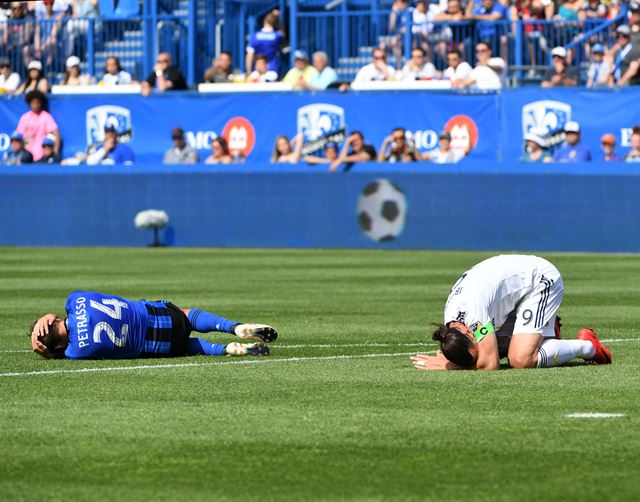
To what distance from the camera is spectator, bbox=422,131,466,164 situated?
88.4 ft

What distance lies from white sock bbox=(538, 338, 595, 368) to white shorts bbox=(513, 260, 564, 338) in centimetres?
14

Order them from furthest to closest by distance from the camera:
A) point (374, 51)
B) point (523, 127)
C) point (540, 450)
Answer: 1. point (374, 51)
2. point (523, 127)
3. point (540, 450)

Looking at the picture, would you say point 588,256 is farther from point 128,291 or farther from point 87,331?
point 87,331

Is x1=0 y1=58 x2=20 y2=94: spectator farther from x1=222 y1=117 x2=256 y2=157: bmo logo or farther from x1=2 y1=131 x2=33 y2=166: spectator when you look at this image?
x1=222 y1=117 x2=256 y2=157: bmo logo

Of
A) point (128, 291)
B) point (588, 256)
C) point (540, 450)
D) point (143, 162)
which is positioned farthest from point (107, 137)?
point (540, 450)

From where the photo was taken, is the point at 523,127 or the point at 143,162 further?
the point at 143,162

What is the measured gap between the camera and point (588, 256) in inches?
957

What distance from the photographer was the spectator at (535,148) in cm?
2622

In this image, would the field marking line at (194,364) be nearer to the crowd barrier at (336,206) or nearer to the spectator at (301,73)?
the crowd barrier at (336,206)

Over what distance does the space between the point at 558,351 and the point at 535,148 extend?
1636 cm

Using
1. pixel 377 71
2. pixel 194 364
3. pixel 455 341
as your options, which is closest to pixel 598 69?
pixel 377 71

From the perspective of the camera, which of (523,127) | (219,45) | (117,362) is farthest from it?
(219,45)

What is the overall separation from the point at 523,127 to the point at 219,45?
755 centimetres

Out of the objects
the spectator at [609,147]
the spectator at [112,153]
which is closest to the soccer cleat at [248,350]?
the spectator at [609,147]
